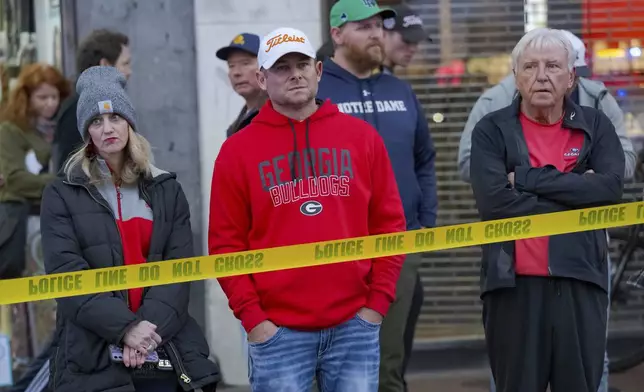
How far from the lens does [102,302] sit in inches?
179

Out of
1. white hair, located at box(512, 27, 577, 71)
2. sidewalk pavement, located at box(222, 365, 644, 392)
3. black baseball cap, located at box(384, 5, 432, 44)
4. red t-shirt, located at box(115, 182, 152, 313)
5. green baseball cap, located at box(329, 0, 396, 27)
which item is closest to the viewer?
red t-shirt, located at box(115, 182, 152, 313)

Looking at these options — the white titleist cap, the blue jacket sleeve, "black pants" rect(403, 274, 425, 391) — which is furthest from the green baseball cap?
"black pants" rect(403, 274, 425, 391)

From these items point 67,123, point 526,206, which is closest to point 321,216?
point 526,206

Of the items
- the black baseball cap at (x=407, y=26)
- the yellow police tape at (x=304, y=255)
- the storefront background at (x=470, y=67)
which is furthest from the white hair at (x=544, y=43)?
the storefront background at (x=470, y=67)

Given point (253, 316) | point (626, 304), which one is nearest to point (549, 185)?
point (253, 316)

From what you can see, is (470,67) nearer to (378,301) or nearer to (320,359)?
(378,301)

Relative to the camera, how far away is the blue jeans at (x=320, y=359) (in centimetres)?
459

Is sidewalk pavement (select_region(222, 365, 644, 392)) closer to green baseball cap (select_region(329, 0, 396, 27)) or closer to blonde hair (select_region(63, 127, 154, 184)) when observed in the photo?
green baseball cap (select_region(329, 0, 396, 27))

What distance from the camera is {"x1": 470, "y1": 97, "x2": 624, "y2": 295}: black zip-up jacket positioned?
4.95 meters

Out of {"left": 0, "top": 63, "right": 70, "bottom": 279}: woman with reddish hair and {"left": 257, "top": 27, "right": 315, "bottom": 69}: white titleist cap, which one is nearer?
{"left": 257, "top": 27, "right": 315, "bottom": 69}: white titleist cap

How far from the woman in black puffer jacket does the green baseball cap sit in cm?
151

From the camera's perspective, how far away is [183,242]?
478cm

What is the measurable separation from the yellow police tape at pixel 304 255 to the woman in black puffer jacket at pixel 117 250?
66mm

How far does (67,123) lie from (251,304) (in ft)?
7.35
